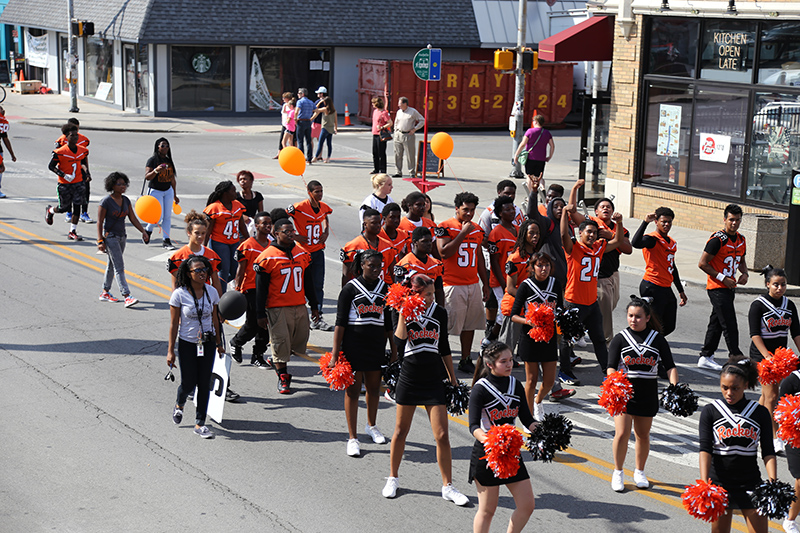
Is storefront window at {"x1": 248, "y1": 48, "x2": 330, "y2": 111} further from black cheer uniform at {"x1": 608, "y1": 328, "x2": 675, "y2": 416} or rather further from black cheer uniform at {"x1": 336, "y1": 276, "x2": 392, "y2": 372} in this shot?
black cheer uniform at {"x1": 608, "y1": 328, "x2": 675, "y2": 416}

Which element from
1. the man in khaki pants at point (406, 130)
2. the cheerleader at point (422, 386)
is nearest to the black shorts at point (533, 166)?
the man in khaki pants at point (406, 130)

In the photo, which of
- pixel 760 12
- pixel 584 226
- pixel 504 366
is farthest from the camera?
pixel 760 12

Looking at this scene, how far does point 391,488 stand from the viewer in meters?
7.55

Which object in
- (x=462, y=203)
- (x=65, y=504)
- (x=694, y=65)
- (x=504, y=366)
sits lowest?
(x=65, y=504)

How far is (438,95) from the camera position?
34.3 metres

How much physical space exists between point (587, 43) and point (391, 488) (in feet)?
50.5

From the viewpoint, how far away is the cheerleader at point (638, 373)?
765 cm

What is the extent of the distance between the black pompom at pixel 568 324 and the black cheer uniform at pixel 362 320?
186cm

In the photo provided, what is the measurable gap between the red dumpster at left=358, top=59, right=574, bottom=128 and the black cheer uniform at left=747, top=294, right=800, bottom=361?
25493mm

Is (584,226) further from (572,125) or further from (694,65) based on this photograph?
(572,125)

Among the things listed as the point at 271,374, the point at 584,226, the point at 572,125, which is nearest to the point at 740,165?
the point at 584,226

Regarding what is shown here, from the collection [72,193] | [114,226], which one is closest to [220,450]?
[114,226]

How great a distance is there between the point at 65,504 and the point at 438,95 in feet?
92.7

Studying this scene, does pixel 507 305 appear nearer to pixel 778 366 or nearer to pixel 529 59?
pixel 778 366
